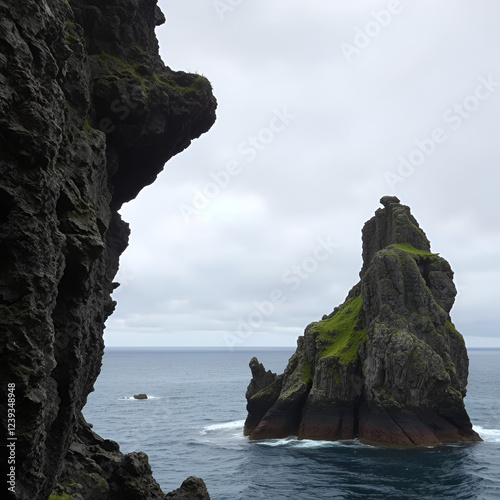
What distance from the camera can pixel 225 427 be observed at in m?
86.1

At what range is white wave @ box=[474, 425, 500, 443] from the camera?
68.4m

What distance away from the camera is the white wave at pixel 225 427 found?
Result: 83.5m

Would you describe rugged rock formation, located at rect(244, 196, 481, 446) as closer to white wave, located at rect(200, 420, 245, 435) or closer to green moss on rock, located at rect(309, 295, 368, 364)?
green moss on rock, located at rect(309, 295, 368, 364)

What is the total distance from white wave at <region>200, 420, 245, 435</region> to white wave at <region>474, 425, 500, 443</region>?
1545 inches

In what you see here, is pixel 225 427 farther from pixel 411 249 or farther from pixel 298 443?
pixel 411 249

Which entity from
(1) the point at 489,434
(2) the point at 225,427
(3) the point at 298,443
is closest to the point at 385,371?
(3) the point at 298,443


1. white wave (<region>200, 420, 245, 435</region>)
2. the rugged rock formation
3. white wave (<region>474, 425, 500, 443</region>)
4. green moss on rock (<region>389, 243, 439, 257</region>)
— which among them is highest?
green moss on rock (<region>389, 243, 439, 257</region>)

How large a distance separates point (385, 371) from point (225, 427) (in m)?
34.4

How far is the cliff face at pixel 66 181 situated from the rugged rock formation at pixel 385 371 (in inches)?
1619

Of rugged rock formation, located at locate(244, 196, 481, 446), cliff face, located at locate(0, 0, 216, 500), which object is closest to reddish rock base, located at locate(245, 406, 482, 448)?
rugged rock formation, located at locate(244, 196, 481, 446)

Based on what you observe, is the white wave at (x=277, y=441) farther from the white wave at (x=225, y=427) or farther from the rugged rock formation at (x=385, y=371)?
the white wave at (x=225, y=427)

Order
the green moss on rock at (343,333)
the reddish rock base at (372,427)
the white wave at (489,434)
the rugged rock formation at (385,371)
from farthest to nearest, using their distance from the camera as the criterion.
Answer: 1. the green moss on rock at (343,333)
2. the white wave at (489,434)
3. the rugged rock formation at (385,371)
4. the reddish rock base at (372,427)

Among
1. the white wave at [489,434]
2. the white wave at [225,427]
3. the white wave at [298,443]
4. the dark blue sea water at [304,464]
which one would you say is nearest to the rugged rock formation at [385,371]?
the white wave at [298,443]

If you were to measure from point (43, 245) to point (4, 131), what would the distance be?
390 centimetres
